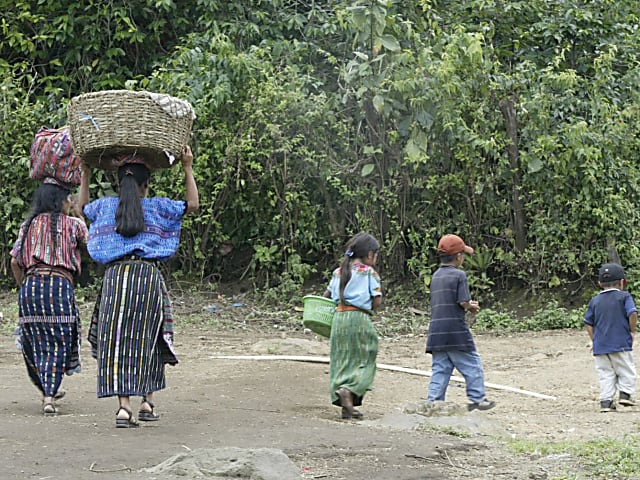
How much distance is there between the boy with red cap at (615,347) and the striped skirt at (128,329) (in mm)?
3841

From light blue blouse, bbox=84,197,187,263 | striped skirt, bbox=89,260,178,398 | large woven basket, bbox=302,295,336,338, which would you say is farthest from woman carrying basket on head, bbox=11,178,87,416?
large woven basket, bbox=302,295,336,338

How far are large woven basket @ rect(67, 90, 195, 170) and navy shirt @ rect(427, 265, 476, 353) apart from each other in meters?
2.48

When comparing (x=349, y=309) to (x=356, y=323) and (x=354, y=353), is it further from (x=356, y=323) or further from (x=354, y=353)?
(x=354, y=353)

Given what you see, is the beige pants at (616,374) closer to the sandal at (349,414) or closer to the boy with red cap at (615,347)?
the boy with red cap at (615,347)

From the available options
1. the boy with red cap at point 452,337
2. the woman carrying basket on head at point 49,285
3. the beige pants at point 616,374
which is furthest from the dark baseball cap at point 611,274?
the woman carrying basket on head at point 49,285

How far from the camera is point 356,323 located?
7.28 metres

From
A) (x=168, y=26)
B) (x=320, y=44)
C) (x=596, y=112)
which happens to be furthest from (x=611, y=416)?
(x=168, y=26)

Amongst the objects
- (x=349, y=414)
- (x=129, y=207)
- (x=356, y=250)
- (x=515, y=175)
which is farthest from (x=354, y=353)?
(x=515, y=175)

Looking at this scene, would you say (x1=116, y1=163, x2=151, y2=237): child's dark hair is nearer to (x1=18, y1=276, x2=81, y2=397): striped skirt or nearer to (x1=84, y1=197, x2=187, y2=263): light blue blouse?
(x1=84, y1=197, x2=187, y2=263): light blue blouse

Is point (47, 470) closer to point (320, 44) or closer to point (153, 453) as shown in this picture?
point (153, 453)

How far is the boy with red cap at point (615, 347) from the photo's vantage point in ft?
26.7

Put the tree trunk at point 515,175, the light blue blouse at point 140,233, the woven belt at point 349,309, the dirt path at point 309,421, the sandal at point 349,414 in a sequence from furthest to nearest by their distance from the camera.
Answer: the tree trunk at point 515,175 < the woven belt at point 349,309 < the sandal at point 349,414 < the light blue blouse at point 140,233 < the dirt path at point 309,421

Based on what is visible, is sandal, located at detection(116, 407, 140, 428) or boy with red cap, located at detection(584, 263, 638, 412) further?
boy with red cap, located at detection(584, 263, 638, 412)

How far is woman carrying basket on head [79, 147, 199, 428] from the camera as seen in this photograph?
20.0ft
